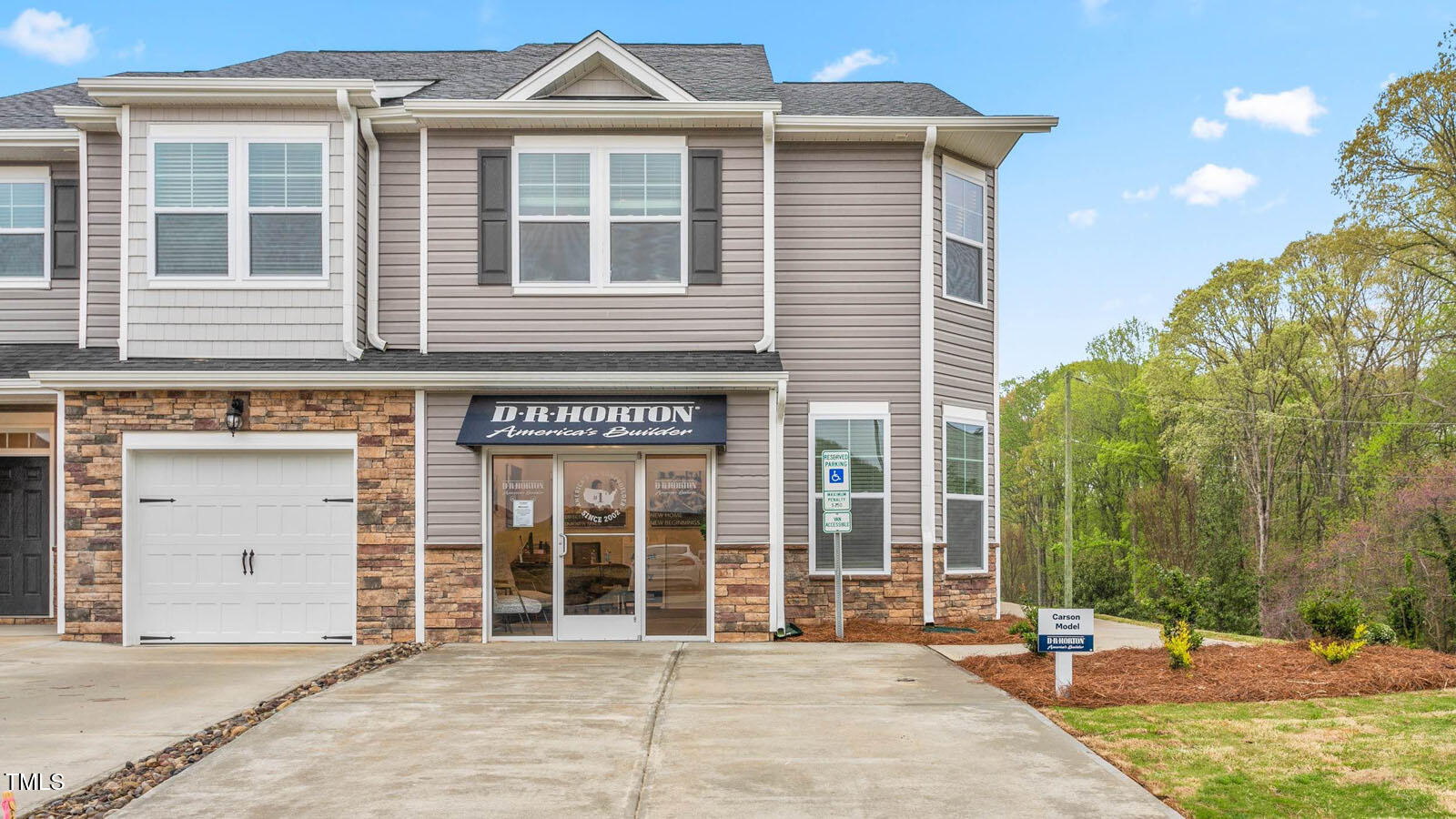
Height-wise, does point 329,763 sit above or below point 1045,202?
below

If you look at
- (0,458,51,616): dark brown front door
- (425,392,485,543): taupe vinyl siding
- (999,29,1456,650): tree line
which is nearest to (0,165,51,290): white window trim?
(0,458,51,616): dark brown front door

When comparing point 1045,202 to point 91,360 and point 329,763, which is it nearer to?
point 91,360

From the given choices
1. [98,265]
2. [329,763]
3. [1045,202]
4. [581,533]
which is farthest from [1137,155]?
[329,763]

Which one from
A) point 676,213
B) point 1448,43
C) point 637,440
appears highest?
point 1448,43

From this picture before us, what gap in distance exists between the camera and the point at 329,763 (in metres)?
6.17

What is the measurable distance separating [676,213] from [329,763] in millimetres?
7446

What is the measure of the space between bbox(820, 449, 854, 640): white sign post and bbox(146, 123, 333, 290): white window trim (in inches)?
230

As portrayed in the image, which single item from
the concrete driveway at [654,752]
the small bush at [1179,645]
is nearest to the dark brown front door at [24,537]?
the concrete driveway at [654,752]

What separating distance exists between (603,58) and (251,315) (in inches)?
189

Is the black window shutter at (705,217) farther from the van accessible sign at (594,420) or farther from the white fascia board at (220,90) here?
the white fascia board at (220,90)

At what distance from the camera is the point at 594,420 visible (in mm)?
11250

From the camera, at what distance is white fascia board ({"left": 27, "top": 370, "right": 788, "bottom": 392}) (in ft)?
36.4

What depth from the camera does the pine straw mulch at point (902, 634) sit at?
11797 mm

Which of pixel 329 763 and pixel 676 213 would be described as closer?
pixel 329 763
